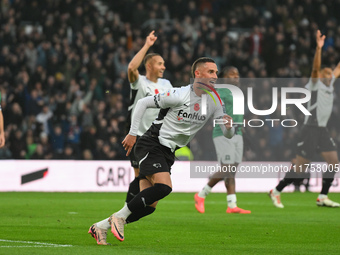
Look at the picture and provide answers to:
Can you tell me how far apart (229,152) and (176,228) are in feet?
11.1

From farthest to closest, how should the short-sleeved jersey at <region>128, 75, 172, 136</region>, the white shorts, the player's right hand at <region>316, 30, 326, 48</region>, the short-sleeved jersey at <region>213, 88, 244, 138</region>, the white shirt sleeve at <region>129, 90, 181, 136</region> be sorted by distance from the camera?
the white shorts, the short-sleeved jersey at <region>213, 88, 244, 138</region>, the player's right hand at <region>316, 30, 326, 48</region>, the short-sleeved jersey at <region>128, 75, 172, 136</region>, the white shirt sleeve at <region>129, 90, 181, 136</region>

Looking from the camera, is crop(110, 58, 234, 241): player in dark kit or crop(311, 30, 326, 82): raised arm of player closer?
crop(110, 58, 234, 241): player in dark kit

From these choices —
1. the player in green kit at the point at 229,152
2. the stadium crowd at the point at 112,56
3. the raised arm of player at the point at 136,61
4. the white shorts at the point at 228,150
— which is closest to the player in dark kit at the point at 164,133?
the raised arm of player at the point at 136,61

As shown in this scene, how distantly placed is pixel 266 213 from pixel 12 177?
8149 millimetres

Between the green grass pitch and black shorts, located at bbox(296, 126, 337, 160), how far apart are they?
3.69 feet

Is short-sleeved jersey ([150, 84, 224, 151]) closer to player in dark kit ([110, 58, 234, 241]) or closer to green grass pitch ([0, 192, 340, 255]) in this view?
player in dark kit ([110, 58, 234, 241])

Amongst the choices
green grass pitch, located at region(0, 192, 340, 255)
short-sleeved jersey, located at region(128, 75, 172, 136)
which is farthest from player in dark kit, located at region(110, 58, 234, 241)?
short-sleeved jersey, located at region(128, 75, 172, 136)

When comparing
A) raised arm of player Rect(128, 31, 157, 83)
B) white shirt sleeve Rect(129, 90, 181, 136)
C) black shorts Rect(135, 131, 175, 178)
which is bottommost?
black shorts Rect(135, 131, 175, 178)

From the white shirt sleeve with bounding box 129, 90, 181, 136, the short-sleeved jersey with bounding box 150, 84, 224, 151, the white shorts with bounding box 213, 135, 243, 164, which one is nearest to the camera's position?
the white shirt sleeve with bounding box 129, 90, 181, 136

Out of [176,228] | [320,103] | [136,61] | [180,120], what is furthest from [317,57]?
[180,120]

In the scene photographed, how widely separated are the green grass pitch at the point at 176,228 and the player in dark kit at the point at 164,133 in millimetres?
464

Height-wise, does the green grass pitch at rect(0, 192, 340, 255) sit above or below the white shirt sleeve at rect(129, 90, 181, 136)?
below

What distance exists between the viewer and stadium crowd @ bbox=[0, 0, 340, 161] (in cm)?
2069

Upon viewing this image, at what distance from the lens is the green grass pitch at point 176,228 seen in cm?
763
